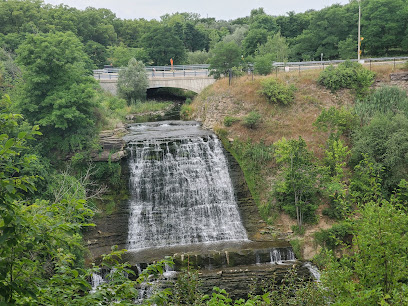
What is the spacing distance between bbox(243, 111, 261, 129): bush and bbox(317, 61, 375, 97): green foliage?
22.7 ft

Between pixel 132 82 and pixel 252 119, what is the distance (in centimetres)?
1540

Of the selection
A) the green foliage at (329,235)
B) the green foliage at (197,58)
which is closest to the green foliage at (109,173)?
the green foliage at (329,235)

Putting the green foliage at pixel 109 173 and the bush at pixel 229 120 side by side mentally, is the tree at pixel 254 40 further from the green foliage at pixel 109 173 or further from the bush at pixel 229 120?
the green foliage at pixel 109 173

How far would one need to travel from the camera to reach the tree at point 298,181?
67.6 feet

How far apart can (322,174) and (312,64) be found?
17023mm

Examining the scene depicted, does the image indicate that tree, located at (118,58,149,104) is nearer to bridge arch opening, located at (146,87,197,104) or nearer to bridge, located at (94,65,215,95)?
bridge, located at (94,65,215,95)

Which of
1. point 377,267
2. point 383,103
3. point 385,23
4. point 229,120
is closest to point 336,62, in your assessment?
point 383,103

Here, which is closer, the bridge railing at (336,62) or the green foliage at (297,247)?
the green foliage at (297,247)

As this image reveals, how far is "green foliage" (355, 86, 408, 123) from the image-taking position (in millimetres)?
25625

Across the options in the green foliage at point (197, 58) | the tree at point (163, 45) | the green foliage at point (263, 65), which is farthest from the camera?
the green foliage at point (197, 58)

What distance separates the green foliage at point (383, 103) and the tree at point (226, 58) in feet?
32.9

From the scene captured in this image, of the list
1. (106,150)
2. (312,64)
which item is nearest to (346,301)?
(106,150)

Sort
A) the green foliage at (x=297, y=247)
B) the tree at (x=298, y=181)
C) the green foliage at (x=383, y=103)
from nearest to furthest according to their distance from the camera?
the green foliage at (x=297, y=247) < the tree at (x=298, y=181) < the green foliage at (x=383, y=103)

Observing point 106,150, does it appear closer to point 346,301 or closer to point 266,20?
point 346,301
